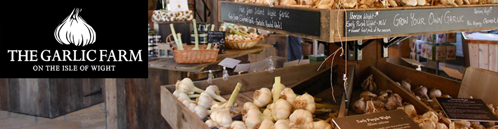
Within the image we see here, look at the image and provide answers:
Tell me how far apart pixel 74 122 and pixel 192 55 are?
7.60 ft

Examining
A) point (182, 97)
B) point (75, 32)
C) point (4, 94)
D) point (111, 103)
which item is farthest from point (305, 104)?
point (4, 94)

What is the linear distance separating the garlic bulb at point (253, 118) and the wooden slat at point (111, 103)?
2.46 m

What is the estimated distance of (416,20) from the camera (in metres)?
1.91

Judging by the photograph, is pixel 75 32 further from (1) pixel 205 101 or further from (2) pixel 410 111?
(2) pixel 410 111

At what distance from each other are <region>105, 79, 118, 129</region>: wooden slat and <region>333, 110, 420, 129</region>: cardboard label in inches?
117

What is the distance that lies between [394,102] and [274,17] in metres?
0.65

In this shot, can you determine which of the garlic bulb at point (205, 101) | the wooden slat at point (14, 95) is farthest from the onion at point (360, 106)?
the wooden slat at point (14, 95)

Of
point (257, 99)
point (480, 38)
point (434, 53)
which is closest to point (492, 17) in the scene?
point (257, 99)

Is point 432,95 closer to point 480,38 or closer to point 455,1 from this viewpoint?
point 455,1

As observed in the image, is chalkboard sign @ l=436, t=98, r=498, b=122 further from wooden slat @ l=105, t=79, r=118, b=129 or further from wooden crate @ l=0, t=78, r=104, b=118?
wooden crate @ l=0, t=78, r=104, b=118

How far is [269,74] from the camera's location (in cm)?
295

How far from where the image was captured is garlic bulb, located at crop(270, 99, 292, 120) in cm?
206

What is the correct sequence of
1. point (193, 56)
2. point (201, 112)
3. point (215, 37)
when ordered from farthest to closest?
point (215, 37)
point (193, 56)
point (201, 112)

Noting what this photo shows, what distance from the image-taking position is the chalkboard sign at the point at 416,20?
5.77ft
